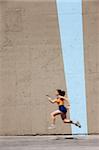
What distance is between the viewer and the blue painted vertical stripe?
19.2 metres

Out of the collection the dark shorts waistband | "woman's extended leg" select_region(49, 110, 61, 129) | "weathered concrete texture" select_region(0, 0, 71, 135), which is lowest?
"woman's extended leg" select_region(49, 110, 61, 129)

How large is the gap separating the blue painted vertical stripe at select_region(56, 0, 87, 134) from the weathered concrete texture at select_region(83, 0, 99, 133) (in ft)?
0.60

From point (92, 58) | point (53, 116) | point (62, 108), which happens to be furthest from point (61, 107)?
point (92, 58)

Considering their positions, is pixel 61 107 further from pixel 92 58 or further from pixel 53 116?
pixel 92 58

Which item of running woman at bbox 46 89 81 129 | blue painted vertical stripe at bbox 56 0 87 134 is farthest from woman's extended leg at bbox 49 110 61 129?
blue painted vertical stripe at bbox 56 0 87 134

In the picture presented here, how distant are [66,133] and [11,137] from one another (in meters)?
2.06

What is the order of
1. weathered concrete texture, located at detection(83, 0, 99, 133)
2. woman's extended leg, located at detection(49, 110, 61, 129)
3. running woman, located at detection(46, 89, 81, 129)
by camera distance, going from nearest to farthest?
running woman, located at detection(46, 89, 81, 129) < woman's extended leg, located at detection(49, 110, 61, 129) < weathered concrete texture, located at detection(83, 0, 99, 133)

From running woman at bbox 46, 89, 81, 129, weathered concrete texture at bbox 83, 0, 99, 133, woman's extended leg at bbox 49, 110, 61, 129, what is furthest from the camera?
weathered concrete texture at bbox 83, 0, 99, 133

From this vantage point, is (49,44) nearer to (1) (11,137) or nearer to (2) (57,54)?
(2) (57,54)

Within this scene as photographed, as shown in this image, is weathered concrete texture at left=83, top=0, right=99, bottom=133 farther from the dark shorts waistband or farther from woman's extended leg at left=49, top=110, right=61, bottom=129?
woman's extended leg at left=49, top=110, right=61, bottom=129

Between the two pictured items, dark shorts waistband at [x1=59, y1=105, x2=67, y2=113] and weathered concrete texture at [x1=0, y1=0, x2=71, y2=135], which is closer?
dark shorts waistband at [x1=59, y1=105, x2=67, y2=113]

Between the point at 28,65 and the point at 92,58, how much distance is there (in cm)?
238

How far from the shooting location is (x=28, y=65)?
19.3 metres

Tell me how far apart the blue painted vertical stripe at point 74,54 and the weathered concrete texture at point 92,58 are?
184 mm
